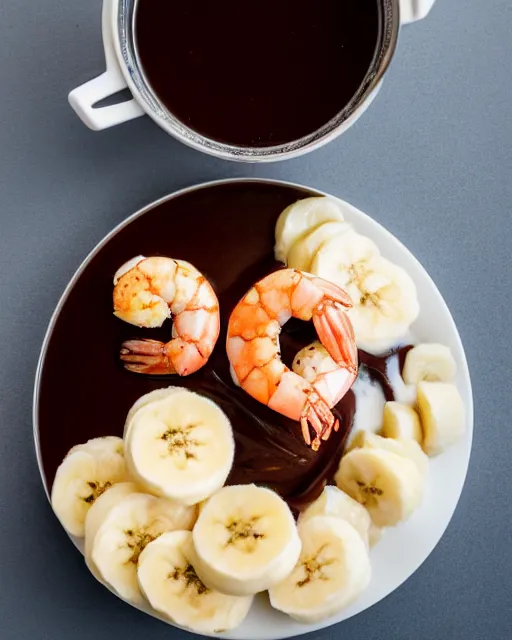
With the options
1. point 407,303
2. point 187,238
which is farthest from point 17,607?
point 407,303

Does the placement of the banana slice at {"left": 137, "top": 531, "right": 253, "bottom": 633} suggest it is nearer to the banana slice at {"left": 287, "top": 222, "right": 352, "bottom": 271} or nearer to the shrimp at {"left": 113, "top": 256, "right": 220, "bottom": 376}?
the shrimp at {"left": 113, "top": 256, "right": 220, "bottom": 376}

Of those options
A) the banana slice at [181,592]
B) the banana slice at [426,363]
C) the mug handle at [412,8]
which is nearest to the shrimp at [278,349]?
the banana slice at [426,363]

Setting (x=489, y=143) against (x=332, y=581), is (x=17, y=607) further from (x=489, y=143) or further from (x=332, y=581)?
(x=489, y=143)

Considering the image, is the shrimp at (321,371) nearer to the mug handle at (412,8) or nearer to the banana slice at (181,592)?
the banana slice at (181,592)

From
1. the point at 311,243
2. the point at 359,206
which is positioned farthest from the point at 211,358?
the point at 359,206

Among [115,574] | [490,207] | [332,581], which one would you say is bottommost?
[115,574]

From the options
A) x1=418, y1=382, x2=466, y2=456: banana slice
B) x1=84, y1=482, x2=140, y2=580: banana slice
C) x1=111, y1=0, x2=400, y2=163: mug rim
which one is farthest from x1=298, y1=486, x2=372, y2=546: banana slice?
x1=111, y1=0, x2=400, y2=163: mug rim

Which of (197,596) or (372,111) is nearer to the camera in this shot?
(197,596)
